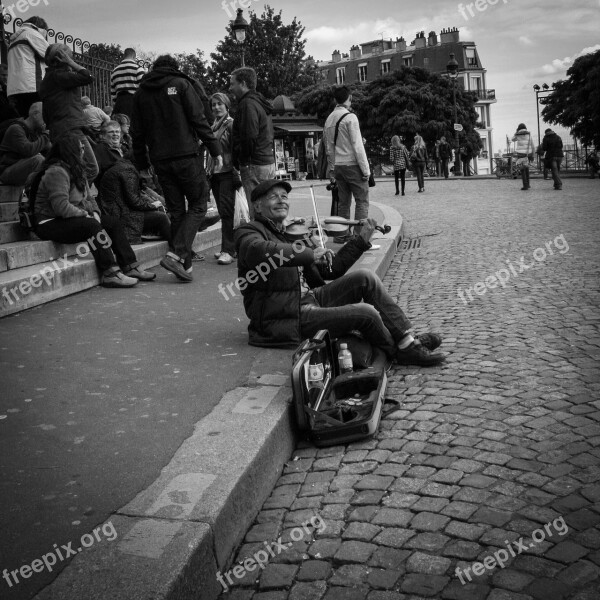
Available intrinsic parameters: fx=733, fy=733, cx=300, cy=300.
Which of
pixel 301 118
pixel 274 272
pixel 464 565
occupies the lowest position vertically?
pixel 464 565

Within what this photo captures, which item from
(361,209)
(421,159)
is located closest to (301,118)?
(421,159)

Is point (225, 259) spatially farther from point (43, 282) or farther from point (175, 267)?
point (43, 282)

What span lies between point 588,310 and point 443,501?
12.5 ft

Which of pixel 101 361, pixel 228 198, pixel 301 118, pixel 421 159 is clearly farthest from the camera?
pixel 301 118

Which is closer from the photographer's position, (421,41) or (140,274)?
(140,274)

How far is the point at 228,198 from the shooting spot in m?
8.85

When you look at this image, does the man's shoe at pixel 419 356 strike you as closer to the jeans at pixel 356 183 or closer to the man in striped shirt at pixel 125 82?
the jeans at pixel 356 183

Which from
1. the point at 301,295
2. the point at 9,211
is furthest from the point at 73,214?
the point at 301,295

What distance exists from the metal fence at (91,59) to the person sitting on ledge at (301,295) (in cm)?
678

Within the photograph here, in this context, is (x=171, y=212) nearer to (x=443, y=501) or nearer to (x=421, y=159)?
(x=443, y=501)

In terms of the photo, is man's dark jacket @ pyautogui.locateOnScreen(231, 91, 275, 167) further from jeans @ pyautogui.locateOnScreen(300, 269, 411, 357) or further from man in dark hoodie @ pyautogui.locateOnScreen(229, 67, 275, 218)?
jeans @ pyautogui.locateOnScreen(300, 269, 411, 357)

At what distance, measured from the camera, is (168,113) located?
7.51 metres

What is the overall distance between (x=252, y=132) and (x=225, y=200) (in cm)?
99

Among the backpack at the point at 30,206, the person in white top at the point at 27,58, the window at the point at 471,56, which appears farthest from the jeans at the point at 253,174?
the window at the point at 471,56
